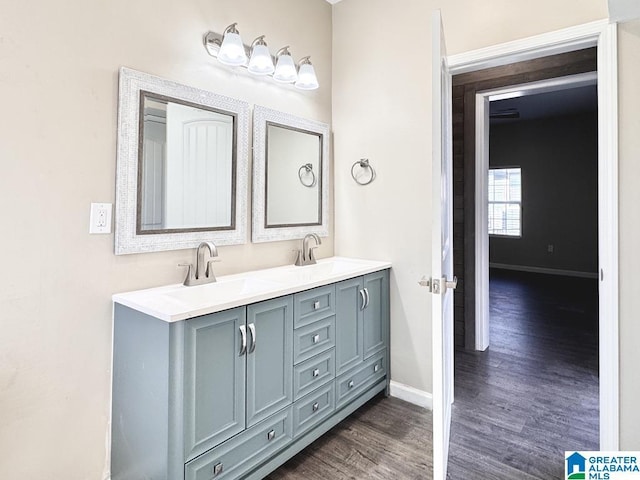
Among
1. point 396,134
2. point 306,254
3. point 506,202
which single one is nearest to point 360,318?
point 306,254

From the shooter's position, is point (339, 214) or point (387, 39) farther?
point (339, 214)

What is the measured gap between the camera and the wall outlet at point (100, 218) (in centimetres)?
159

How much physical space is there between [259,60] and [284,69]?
199 millimetres

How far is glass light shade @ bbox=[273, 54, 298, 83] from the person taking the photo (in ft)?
7.43

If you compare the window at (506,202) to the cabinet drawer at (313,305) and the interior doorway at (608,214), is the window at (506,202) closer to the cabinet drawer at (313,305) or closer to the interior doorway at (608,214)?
the interior doorway at (608,214)

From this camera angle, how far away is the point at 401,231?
246 cm

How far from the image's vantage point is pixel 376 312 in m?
2.41

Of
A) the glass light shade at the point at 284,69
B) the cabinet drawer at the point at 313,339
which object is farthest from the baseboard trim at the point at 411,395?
the glass light shade at the point at 284,69

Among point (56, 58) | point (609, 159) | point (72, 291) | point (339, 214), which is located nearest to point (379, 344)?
point (339, 214)

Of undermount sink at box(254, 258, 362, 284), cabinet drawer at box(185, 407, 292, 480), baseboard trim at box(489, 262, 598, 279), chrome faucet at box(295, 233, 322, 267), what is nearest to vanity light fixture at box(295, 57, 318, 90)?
chrome faucet at box(295, 233, 322, 267)

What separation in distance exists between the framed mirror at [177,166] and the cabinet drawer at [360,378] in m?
1.00

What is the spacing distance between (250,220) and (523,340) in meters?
2.93

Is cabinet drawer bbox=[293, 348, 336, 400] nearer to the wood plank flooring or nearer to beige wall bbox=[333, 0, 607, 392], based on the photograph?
the wood plank flooring

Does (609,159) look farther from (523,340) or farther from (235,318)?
(523,340)
